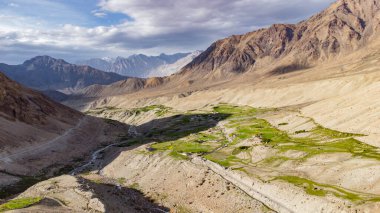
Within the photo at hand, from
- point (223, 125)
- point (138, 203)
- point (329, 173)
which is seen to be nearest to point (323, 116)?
point (223, 125)

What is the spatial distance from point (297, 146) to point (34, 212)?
62.7 meters

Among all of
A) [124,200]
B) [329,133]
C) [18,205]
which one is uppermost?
[18,205]

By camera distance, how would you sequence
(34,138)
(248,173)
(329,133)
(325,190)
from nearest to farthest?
(325,190) < (248,173) < (329,133) < (34,138)

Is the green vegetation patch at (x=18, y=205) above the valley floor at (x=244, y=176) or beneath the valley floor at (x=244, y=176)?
above

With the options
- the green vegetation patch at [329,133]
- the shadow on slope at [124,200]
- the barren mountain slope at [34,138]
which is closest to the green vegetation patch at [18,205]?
the shadow on slope at [124,200]

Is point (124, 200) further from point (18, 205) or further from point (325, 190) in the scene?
point (325, 190)

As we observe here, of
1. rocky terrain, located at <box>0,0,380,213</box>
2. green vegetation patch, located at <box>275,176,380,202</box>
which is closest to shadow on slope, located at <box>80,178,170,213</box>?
rocky terrain, located at <box>0,0,380,213</box>

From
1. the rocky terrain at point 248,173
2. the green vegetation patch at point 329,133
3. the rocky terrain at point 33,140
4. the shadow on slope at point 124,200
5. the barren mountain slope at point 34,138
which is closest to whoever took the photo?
the rocky terrain at point 248,173

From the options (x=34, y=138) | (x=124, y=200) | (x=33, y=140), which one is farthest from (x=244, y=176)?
(x=34, y=138)

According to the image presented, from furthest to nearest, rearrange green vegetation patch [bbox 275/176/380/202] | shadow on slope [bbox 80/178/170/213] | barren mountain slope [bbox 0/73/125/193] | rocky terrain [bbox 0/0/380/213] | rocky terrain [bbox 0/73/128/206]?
barren mountain slope [bbox 0/73/125/193], rocky terrain [bbox 0/73/128/206], shadow on slope [bbox 80/178/170/213], rocky terrain [bbox 0/0/380/213], green vegetation patch [bbox 275/176/380/202]

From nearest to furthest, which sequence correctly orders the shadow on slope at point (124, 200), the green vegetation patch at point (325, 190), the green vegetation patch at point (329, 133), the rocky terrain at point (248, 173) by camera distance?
1. the green vegetation patch at point (325, 190)
2. the rocky terrain at point (248, 173)
3. the shadow on slope at point (124, 200)
4. the green vegetation patch at point (329, 133)

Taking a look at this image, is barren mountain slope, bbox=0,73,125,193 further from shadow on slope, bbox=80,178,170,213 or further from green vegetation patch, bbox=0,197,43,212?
green vegetation patch, bbox=0,197,43,212

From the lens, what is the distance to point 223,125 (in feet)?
559

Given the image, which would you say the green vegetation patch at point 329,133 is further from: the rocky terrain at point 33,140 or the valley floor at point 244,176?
the rocky terrain at point 33,140
